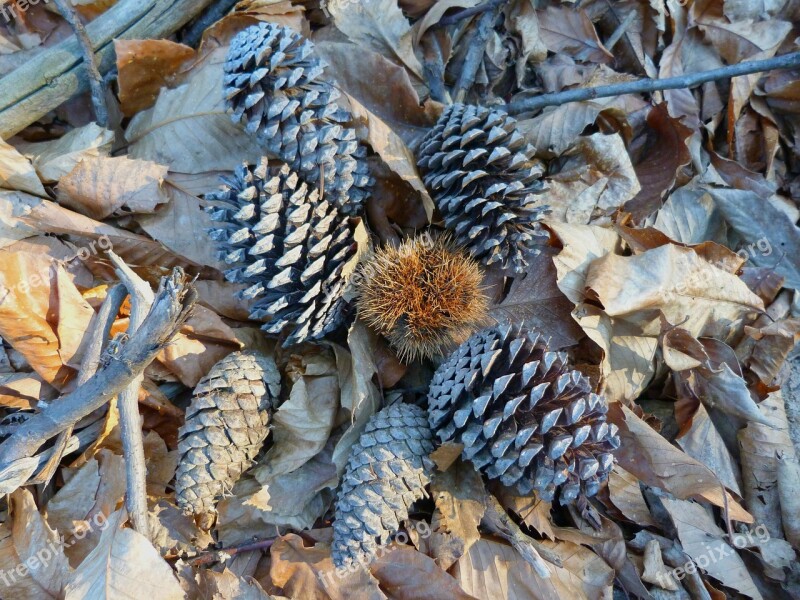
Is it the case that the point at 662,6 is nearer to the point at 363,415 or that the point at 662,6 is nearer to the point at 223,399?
the point at 363,415

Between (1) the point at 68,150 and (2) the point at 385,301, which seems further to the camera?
(1) the point at 68,150

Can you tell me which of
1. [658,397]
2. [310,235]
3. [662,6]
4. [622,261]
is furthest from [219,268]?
[662,6]

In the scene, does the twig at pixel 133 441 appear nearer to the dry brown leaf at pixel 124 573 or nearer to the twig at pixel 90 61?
the dry brown leaf at pixel 124 573

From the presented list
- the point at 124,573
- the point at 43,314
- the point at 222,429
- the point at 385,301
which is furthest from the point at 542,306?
the point at 43,314

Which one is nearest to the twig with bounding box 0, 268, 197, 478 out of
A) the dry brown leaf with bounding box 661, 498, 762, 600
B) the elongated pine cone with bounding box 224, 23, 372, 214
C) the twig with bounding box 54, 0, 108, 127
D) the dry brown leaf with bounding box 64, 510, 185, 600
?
the dry brown leaf with bounding box 64, 510, 185, 600

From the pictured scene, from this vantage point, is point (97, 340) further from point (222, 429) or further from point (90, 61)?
point (90, 61)

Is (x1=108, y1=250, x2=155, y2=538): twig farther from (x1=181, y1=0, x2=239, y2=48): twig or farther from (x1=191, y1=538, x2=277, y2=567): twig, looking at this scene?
(x1=181, y1=0, x2=239, y2=48): twig

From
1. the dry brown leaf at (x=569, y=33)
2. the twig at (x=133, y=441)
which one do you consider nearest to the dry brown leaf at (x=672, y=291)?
the dry brown leaf at (x=569, y=33)
